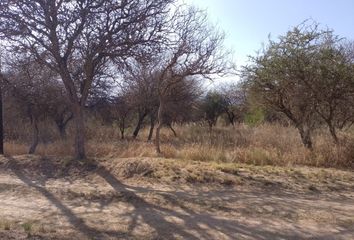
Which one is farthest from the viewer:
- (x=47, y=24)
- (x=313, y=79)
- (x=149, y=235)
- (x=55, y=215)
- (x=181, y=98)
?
(x=181, y=98)

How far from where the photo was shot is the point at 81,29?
1309cm

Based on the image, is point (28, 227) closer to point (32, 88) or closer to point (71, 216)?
point (71, 216)

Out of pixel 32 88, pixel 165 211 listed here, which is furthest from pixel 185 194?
pixel 32 88

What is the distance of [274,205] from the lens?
8898 millimetres

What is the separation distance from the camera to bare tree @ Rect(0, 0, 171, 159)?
1262 centimetres

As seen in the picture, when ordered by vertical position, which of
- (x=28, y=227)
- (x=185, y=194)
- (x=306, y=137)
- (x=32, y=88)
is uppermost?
(x=32, y=88)

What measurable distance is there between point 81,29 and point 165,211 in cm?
652

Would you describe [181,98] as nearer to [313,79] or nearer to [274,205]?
[313,79]

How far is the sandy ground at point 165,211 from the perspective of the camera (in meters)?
7.27

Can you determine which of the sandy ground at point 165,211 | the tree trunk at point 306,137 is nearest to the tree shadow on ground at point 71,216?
the sandy ground at point 165,211

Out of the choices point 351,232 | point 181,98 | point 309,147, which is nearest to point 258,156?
point 309,147

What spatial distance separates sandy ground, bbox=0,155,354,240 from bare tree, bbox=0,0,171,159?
384cm

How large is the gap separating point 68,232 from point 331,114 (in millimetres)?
10507

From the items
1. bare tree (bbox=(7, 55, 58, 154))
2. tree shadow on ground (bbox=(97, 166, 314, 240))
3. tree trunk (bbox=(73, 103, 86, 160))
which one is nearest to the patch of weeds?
tree shadow on ground (bbox=(97, 166, 314, 240))
